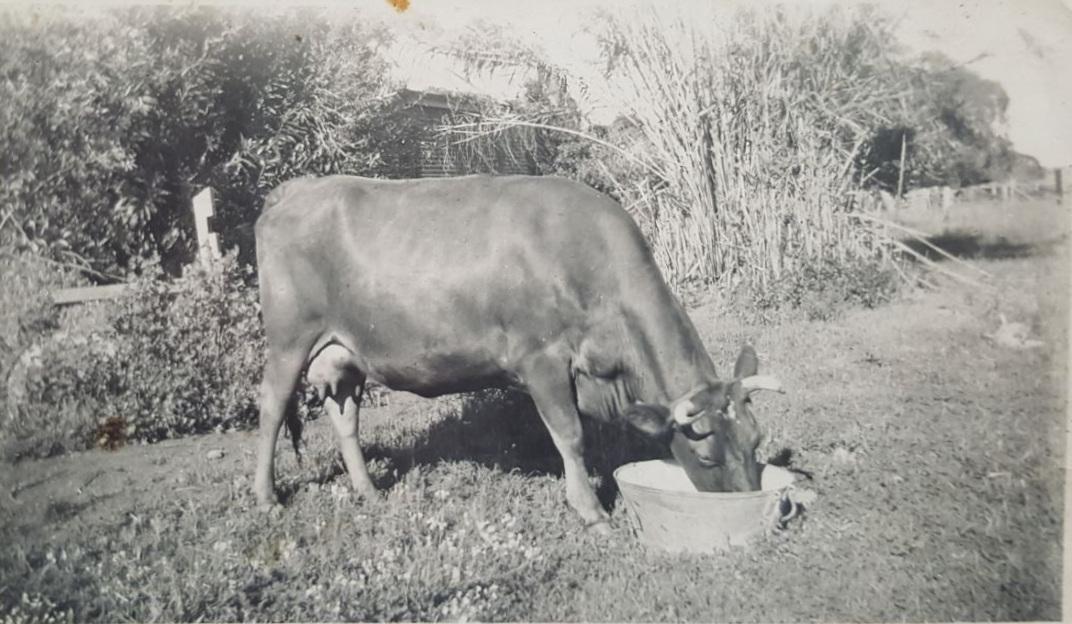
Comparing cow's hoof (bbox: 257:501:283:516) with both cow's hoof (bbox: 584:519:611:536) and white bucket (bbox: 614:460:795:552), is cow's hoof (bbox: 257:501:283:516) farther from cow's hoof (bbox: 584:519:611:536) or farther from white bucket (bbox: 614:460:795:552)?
white bucket (bbox: 614:460:795:552)

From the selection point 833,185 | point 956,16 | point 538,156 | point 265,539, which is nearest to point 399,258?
point 265,539

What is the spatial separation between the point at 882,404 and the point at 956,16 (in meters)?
2.75

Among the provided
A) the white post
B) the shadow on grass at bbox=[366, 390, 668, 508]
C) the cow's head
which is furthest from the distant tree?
the white post

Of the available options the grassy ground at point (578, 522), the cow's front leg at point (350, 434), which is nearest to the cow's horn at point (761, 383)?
the grassy ground at point (578, 522)

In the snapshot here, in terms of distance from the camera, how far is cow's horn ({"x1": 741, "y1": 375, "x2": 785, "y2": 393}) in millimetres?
4016

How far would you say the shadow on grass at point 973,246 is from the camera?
A: 18.7 ft

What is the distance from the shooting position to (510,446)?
5.97 meters

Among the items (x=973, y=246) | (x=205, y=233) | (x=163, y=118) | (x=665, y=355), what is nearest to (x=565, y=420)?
(x=665, y=355)

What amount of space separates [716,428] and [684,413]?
7.5 inches

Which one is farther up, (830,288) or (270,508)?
(830,288)

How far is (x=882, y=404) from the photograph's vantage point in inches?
228

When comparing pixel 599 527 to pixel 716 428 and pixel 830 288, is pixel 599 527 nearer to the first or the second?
pixel 716 428

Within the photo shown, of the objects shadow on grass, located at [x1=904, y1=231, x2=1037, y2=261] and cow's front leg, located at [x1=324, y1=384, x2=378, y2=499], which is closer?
cow's front leg, located at [x1=324, y1=384, x2=378, y2=499]

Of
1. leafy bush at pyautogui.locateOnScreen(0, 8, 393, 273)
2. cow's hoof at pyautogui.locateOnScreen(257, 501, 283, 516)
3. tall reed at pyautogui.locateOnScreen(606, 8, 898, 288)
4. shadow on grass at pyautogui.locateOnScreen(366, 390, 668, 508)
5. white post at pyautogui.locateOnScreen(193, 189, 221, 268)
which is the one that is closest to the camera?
cow's hoof at pyautogui.locateOnScreen(257, 501, 283, 516)
